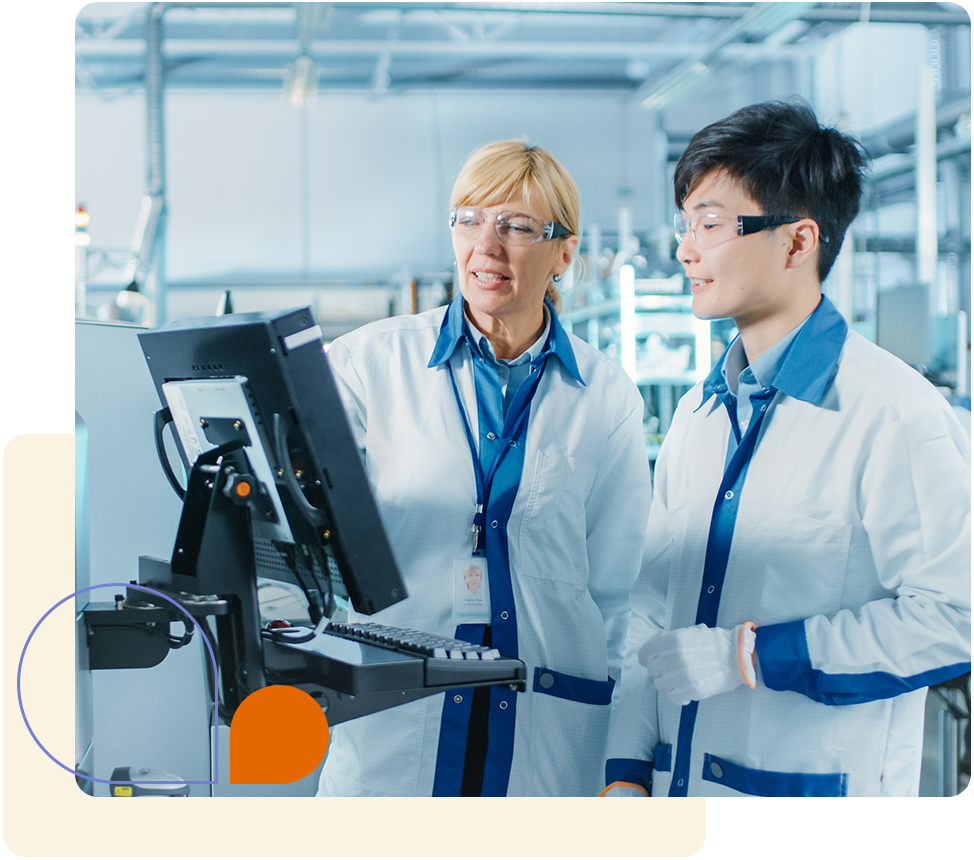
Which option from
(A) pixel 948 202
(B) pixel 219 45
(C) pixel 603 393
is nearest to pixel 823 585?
(C) pixel 603 393

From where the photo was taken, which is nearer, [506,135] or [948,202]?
[506,135]

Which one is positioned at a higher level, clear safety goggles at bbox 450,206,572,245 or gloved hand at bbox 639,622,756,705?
clear safety goggles at bbox 450,206,572,245

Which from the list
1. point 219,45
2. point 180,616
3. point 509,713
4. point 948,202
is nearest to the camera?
point 180,616

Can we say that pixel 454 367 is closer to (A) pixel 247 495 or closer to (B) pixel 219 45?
(A) pixel 247 495

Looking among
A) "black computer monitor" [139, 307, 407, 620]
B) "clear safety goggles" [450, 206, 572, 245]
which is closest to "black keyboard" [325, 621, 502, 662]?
"black computer monitor" [139, 307, 407, 620]

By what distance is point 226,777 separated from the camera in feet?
3.64

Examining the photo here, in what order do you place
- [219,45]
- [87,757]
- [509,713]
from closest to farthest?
[87,757]
[509,713]
[219,45]

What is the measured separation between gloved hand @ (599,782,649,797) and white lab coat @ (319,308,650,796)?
→ 0.43 feet

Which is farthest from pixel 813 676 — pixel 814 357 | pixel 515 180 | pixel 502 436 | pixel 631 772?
pixel 515 180

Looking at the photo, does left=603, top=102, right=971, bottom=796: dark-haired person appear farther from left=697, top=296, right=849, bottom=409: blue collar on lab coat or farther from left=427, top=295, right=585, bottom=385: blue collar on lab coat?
left=427, top=295, right=585, bottom=385: blue collar on lab coat

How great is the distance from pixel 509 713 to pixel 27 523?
0.76 m

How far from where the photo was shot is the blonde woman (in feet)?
4.24

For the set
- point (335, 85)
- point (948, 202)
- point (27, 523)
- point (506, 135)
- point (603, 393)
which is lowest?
point (27, 523)

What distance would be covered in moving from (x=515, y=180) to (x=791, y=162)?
41cm
